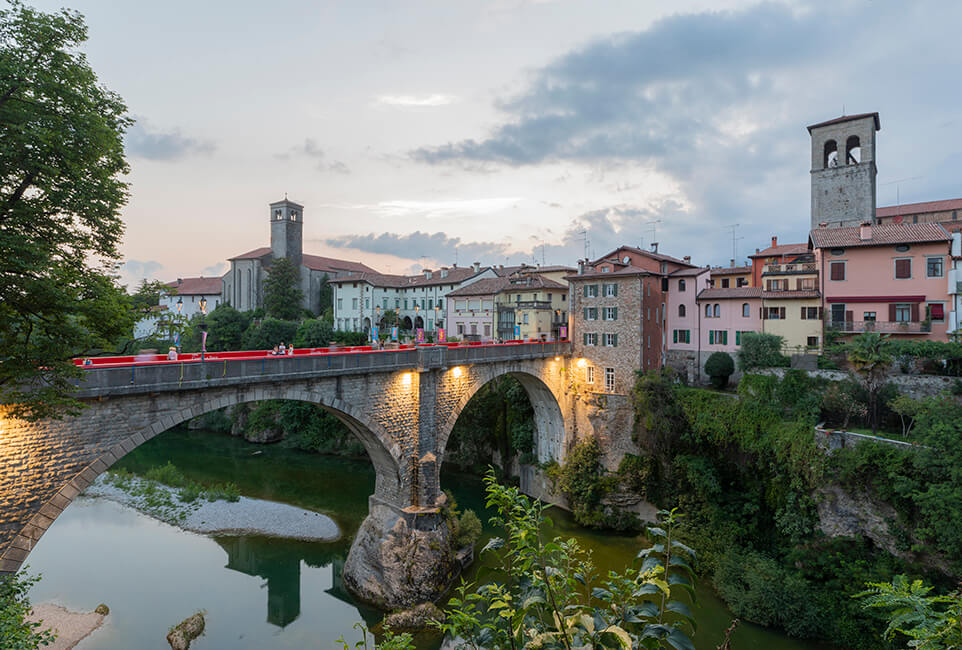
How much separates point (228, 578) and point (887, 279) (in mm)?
37729

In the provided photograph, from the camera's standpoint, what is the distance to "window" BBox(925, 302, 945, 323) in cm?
2539

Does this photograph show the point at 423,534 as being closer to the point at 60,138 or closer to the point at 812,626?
the point at 812,626

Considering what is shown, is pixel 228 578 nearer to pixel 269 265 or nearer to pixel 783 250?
pixel 783 250

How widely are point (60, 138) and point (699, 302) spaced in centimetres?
3378

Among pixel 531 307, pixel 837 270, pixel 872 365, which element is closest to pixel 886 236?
pixel 837 270

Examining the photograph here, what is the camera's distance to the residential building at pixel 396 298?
5900 centimetres

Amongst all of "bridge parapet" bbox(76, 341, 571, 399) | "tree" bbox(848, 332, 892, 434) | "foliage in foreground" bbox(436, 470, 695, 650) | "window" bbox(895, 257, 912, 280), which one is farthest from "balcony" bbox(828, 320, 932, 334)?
"foliage in foreground" bbox(436, 470, 695, 650)

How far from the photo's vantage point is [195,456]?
40500 millimetres

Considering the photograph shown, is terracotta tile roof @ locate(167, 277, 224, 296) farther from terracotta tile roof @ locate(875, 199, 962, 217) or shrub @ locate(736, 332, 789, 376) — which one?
terracotta tile roof @ locate(875, 199, 962, 217)

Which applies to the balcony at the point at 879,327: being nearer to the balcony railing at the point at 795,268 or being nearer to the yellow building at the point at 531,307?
the balcony railing at the point at 795,268

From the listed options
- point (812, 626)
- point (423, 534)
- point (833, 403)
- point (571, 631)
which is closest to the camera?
point (571, 631)

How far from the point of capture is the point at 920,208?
168ft

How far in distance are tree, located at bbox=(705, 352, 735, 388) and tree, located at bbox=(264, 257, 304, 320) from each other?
52003 mm

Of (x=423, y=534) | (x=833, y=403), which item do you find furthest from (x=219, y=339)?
(x=833, y=403)
